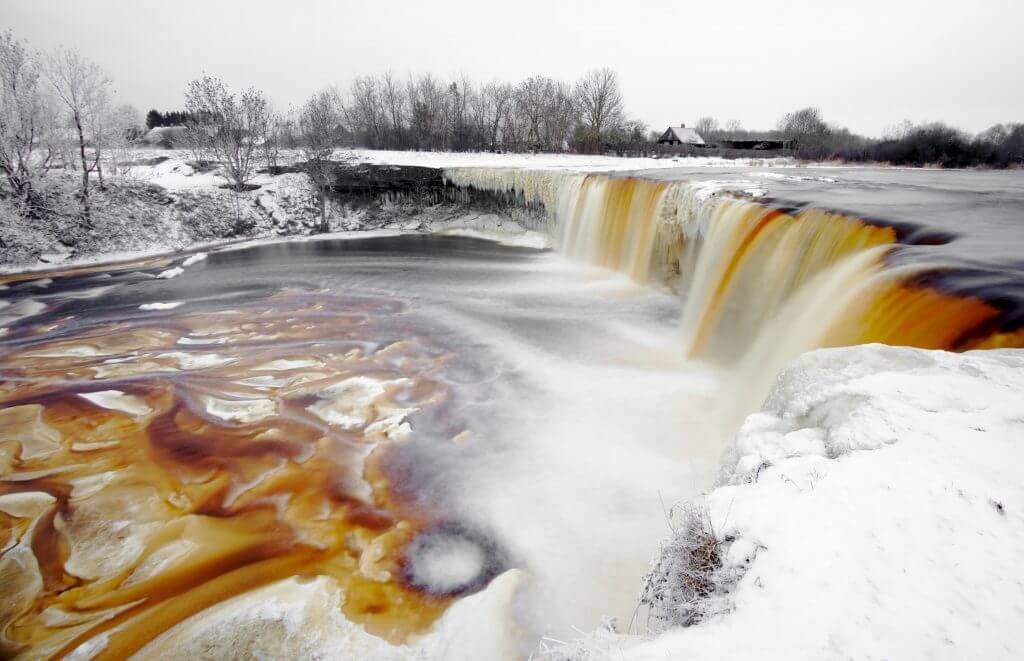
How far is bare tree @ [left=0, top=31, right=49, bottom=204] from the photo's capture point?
61.1 feet

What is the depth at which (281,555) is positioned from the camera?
441 cm

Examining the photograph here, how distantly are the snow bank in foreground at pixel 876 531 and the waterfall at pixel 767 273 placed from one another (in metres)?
1.73

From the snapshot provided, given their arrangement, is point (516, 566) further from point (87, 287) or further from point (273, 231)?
point (273, 231)

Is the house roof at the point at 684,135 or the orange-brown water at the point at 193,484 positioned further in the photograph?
the house roof at the point at 684,135

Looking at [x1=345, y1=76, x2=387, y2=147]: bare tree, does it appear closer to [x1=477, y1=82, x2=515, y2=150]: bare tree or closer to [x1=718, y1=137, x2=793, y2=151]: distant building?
[x1=477, y1=82, x2=515, y2=150]: bare tree

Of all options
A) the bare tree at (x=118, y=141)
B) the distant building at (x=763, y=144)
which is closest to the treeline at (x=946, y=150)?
the distant building at (x=763, y=144)

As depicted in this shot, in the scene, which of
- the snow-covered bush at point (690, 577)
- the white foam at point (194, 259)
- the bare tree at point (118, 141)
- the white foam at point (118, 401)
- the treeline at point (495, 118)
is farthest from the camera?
the treeline at point (495, 118)

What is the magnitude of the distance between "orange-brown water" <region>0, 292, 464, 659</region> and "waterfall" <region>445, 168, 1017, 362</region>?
494 cm

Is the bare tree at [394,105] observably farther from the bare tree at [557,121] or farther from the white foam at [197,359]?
the white foam at [197,359]

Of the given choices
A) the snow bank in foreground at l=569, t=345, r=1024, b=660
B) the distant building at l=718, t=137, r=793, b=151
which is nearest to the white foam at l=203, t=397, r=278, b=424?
the snow bank in foreground at l=569, t=345, r=1024, b=660

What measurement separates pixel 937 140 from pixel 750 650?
100ft

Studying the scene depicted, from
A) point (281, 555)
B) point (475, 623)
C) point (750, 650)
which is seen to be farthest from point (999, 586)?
point (281, 555)

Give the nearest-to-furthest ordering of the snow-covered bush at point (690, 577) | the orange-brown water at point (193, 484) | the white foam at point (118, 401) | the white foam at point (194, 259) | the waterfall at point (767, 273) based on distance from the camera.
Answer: the snow-covered bush at point (690, 577) → the orange-brown water at point (193, 484) → the waterfall at point (767, 273) → the white foam at point (118, 401) → the white foam at point (194, 259)

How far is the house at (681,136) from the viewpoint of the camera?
56.7 metres
